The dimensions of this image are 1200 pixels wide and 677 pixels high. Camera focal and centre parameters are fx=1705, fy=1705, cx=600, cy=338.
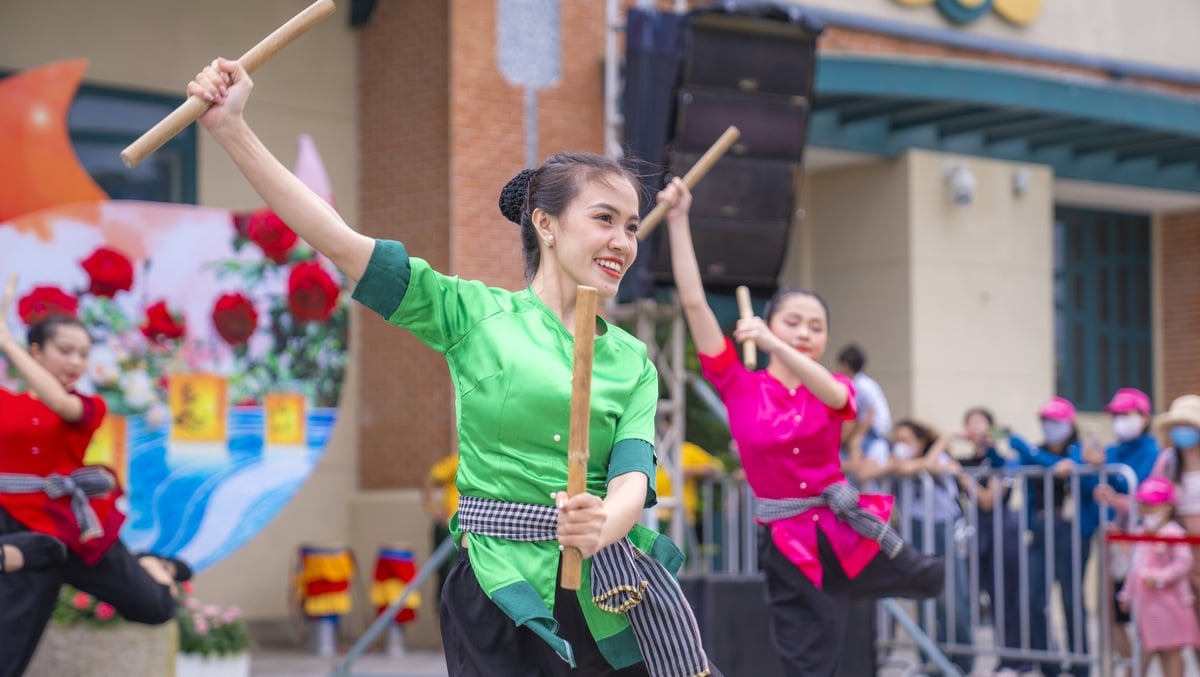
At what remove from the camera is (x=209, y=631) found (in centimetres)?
911

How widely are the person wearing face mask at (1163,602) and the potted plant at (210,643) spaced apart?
4.63 metres

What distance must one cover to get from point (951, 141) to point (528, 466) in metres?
12.4

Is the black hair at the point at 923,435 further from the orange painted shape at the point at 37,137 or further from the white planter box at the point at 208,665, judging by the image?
the orange painted shape at the point at 37,137

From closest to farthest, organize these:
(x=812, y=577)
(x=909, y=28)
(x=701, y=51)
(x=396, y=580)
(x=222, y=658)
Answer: (x=812, y=577), (x=222, y=658), (x=701, y=51), (x=396, y=580), (x=909, y=28)

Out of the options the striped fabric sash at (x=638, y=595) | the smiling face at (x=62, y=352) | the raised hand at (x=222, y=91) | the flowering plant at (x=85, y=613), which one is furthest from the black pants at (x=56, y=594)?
the raised hand at (x=222, y=91)

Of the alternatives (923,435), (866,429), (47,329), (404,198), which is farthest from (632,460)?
(404,198)

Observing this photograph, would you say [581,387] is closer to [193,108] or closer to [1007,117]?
[193,108]

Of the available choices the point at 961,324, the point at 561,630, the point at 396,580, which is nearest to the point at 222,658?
the point at 396,580

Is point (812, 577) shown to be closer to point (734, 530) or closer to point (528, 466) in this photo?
point (528, 466)

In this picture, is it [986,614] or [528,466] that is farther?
[986,614]

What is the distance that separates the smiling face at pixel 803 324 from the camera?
20.2 ft

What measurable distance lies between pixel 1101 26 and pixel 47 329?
11844mm

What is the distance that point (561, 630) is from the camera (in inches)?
136

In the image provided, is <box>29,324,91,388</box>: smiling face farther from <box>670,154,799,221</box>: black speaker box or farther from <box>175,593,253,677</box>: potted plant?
<box>670,154,799,221</box>: black speaker box
